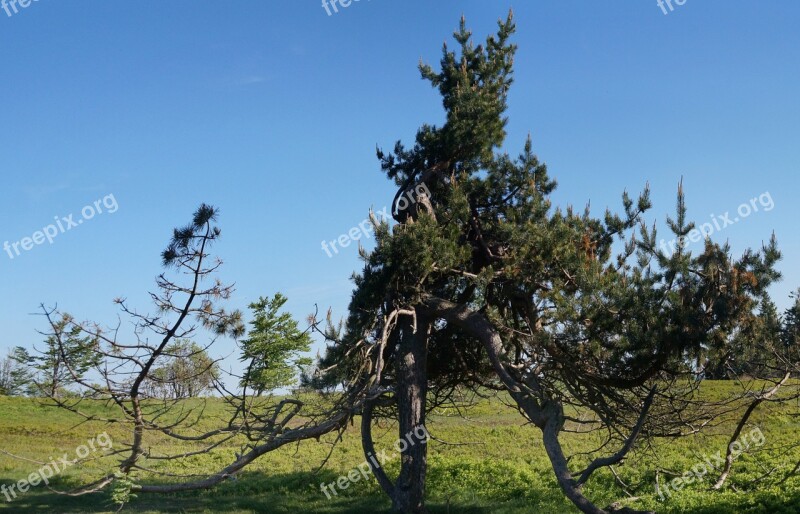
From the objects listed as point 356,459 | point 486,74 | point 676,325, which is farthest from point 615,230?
point 356,459

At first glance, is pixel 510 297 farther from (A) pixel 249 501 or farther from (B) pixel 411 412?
(A) pixel 249 501

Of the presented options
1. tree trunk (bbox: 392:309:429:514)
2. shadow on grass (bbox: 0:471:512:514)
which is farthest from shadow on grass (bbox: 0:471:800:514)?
tree trunk (bbox: 392:309:429:514)

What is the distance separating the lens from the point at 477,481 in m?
18.0

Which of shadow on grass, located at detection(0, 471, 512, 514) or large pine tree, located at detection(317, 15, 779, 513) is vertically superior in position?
large pine tree, located at detection(317, 15, 779, 513)

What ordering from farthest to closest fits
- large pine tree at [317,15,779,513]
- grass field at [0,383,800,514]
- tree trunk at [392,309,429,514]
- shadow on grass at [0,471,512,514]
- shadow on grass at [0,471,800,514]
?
shadow on grass at [0,471,512,514] < grass field at [0,383,800,514] < tree trunk at [392,309,429,514] < shadow on grass at [0,471,800,514] < large pine tree at [317,15,779,513]

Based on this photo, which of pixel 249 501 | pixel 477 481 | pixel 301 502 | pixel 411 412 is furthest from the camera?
pixel 477 481

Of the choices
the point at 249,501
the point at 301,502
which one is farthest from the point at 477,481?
the point at 249,501

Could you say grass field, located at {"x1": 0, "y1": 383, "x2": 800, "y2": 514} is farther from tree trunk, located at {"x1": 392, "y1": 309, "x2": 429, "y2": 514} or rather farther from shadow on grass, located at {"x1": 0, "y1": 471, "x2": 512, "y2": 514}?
tree trunk, located at {"x1": 392, "y1": 309, "x2": 429, "y2": 514}

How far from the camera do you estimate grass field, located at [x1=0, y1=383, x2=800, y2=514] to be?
14.8 meters

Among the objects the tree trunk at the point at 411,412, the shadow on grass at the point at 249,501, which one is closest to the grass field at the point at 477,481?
the shadow on grass at the point at 249,501

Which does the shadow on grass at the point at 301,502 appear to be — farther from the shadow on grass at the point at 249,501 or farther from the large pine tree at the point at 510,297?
the large pine tree at the point at 510,297

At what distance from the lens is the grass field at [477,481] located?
14.8m

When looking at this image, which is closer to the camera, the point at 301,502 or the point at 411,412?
the point at 411,412

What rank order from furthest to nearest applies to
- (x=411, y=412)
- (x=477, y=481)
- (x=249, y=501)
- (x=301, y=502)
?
(x=477, y=481) < (x=249, y=501) < (x=301, y=502) < (x=411, y=412)
